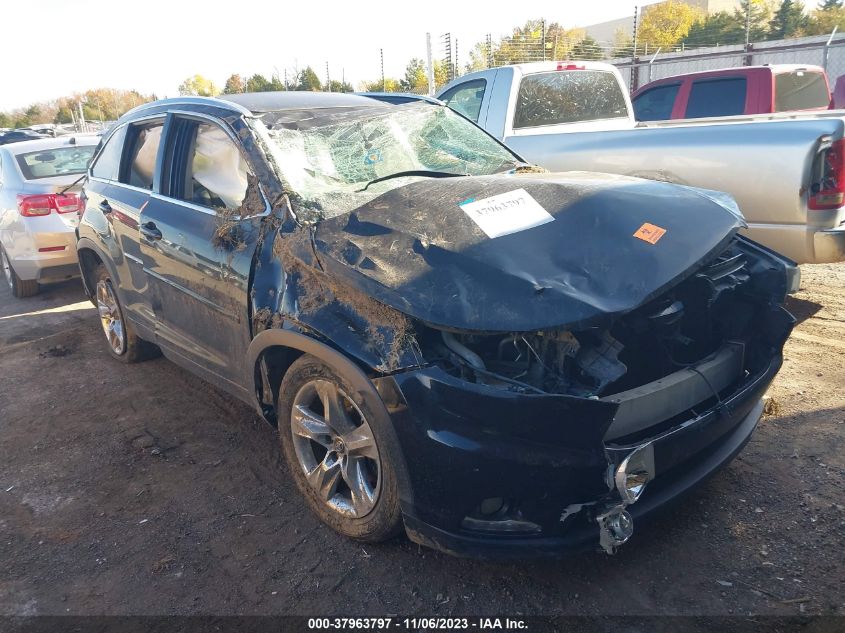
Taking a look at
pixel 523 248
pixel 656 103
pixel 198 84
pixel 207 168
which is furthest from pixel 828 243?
pixel 198 84

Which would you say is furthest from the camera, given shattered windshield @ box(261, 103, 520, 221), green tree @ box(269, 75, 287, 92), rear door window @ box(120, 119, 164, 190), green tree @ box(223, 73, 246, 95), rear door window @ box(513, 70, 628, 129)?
green tree @ box(223, 73, 246, 95)

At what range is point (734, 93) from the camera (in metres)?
8.26

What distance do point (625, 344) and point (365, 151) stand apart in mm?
1810

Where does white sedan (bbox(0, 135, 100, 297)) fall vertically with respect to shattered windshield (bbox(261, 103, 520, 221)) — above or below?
below

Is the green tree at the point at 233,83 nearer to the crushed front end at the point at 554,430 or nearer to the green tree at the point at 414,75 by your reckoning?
the green tree at the point at 414,75

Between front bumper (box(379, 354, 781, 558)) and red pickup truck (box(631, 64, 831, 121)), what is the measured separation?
7.05 meters

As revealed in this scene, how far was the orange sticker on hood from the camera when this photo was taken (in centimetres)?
272

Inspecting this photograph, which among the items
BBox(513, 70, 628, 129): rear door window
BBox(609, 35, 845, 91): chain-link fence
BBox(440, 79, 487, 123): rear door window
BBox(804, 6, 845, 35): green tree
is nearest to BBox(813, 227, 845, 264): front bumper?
BBox(513, 70, 628, 129): rear door window

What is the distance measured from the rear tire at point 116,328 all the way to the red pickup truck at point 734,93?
23.1 ft

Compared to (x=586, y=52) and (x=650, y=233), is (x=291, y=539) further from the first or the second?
(x=586, y=52)

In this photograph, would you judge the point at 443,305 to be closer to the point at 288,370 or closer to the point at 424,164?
the point at 288,370

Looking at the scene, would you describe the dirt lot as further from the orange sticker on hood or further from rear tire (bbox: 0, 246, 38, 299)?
rear tire (bbox: 0, 246, 38, 299)

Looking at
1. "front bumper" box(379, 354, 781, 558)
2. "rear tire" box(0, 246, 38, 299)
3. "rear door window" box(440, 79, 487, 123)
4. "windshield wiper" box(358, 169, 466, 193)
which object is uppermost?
"rear door window" box(440, 79, 487, 123)

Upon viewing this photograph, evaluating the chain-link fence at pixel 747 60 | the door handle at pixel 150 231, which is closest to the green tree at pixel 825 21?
the chain-link fence at pixel 747 60
